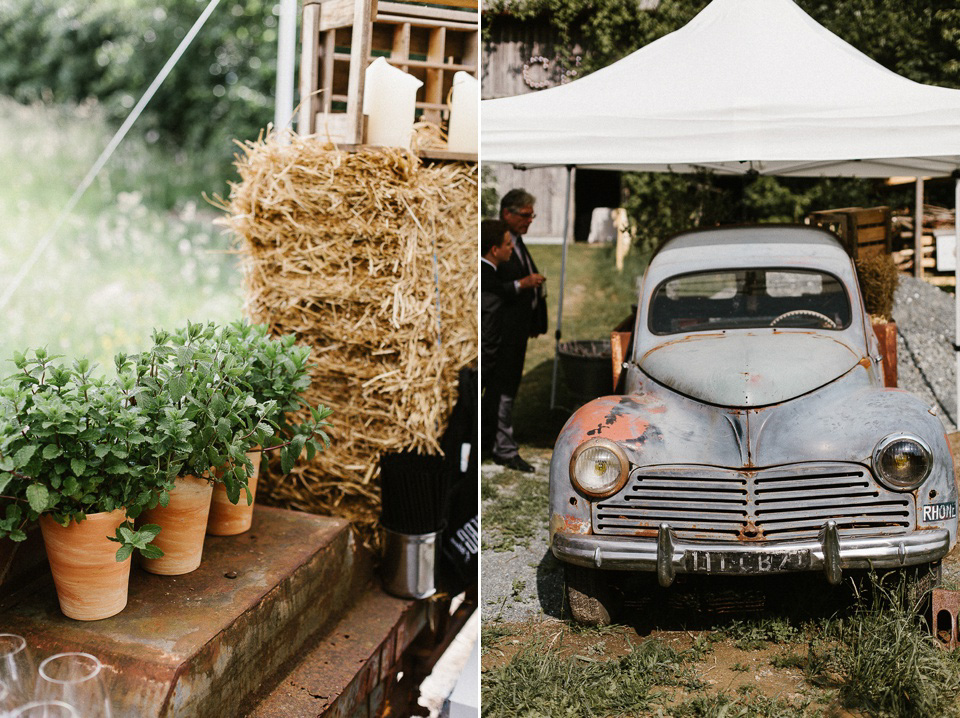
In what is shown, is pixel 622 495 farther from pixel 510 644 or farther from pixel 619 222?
pixel 619 222

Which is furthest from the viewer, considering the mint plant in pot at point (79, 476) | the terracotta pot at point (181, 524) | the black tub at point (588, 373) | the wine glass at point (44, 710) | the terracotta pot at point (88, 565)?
the black tub at point (588, 373)

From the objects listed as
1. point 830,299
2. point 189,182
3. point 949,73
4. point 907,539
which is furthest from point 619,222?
point 907,539

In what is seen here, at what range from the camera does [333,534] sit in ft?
8.52

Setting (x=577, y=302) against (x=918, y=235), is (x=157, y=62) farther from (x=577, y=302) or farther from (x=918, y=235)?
(x=918, y=235)

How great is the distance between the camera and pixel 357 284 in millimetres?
2877

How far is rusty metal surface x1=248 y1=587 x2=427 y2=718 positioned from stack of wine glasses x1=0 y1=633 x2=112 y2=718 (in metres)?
0.78

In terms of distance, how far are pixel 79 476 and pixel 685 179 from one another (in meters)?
7.06

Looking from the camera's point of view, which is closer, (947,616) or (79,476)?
(79,476)

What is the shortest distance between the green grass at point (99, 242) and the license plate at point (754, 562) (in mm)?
2398

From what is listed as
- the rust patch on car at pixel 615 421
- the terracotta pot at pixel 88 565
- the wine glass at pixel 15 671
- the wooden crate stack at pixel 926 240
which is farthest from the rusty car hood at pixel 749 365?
the wooden crate stack at pixel 926 240

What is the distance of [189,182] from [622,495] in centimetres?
736

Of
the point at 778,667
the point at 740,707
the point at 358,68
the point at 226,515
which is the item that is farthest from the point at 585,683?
the point at 358,68

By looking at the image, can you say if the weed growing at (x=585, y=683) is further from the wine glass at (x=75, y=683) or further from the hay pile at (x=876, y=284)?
the hay pile at (x=876, y=284)

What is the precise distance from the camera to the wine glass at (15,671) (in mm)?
1381
